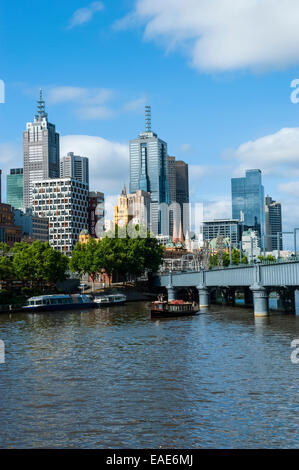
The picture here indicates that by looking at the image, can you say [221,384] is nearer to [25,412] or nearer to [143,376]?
[143,376]

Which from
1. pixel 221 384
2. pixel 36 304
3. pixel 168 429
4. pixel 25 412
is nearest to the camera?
pixel 168 429

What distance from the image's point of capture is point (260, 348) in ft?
211

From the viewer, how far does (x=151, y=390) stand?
4456cm

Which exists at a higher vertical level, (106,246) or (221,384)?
(106,246)

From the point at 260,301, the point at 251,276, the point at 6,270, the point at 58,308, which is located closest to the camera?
the point at 260,301

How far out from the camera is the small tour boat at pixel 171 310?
110m

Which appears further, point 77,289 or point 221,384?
point 77,289

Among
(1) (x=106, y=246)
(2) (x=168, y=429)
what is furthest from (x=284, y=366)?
(1) (x=106, y=246)

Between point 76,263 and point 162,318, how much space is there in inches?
3399

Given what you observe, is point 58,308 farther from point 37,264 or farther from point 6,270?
point 37,264

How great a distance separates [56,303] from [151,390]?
9456cm

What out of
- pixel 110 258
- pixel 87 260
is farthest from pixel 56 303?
pixel 87 260

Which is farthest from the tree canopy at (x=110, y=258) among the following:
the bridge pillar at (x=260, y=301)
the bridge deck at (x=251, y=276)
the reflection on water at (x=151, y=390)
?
the reflection on water at (x=151, y=390)

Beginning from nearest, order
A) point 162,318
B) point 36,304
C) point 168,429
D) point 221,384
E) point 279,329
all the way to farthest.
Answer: point 168,429 < point 221,384 < point 279,329 < point 162,318 < point 36,304
